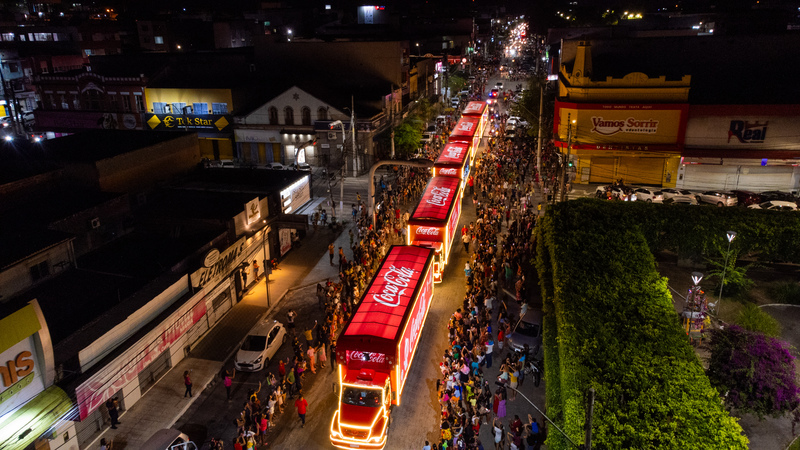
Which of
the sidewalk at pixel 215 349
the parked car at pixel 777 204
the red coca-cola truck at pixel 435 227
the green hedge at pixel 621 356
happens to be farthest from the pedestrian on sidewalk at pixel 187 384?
the parked car at pixel 777 204

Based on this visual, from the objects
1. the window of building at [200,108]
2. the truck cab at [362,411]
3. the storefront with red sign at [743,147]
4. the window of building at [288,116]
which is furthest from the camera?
the window of building at [200,108]

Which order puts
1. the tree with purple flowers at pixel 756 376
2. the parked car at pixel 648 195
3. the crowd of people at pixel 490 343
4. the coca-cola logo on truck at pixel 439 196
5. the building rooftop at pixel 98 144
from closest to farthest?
the tree with purple flowers at pixel 756 376 → the crowd of people at pixel 490 343 → the coca-cola logo on truck at pixel 439 196 → the building rooftop at pixel 98 144 → the parked car at pixel 648 195

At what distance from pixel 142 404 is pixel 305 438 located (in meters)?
6.43

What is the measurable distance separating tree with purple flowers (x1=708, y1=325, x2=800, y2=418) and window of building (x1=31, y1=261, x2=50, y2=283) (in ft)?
80.7

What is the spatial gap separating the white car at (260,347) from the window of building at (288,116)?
30362 mm

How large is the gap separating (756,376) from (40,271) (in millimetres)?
25564

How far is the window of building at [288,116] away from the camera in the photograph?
4881 centimetres

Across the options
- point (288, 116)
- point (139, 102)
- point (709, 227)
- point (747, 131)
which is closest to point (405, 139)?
point (288, 116)

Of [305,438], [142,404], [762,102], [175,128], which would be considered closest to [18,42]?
[175,128]

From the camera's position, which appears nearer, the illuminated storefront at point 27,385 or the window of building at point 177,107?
the illuminated storefront at point 27,385

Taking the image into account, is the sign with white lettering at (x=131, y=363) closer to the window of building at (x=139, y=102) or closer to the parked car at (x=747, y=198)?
the parked car at (x=747, y=198)

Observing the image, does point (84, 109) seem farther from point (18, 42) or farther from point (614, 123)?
point (614, 123)

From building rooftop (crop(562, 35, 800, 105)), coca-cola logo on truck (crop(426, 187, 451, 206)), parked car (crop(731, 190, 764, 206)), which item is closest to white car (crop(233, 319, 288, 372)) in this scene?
coca-cola logo on truck (crop(426, 187, 451, 206))

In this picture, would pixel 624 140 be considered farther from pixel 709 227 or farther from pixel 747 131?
pixel 709 227
